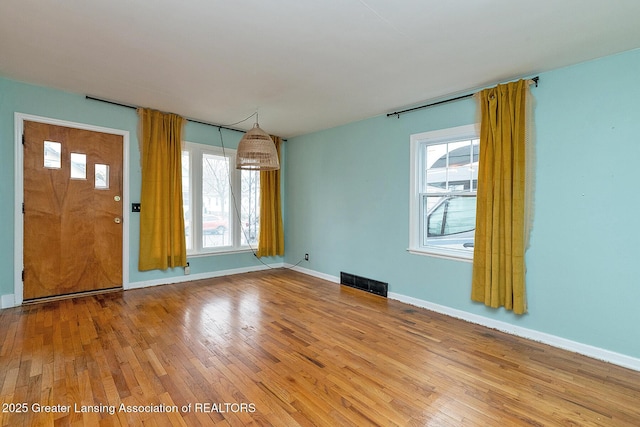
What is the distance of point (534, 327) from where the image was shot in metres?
2.75

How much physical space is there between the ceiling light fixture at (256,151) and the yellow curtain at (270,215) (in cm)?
210

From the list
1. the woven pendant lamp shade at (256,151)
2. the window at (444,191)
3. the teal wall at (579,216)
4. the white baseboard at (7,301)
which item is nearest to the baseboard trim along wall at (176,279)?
the white baseboard at (7,301)

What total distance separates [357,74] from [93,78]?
281cm

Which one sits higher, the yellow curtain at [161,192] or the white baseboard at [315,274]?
the yellow curtain at [161,192]

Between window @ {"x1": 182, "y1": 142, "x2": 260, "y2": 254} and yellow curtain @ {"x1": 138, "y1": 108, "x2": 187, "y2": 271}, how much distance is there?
249 mm

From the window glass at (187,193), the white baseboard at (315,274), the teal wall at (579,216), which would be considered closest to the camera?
the teal wall at (579,216)

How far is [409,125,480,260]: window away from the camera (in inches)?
128

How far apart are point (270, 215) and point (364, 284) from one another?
2.24 metres

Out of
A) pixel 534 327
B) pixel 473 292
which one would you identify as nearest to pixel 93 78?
pixel 473 292

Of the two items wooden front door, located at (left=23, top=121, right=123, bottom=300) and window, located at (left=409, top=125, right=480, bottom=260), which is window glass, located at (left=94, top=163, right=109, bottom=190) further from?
window, located at (left=409, top=125, right=480, bottom=260)

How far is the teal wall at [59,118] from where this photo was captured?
3.22 meters

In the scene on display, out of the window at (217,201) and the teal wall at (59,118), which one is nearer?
the teal wall at (59,118)

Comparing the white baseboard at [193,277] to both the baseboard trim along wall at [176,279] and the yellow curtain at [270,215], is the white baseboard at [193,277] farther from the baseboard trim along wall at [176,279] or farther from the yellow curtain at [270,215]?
the yellow curtain at [270,215]

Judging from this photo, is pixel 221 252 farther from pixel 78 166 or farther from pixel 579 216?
pixel 579 216
